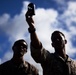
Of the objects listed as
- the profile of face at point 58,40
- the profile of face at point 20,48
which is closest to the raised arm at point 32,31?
the profile of face at point 58,40

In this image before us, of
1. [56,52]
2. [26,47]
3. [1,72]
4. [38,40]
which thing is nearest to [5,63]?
[1,72]

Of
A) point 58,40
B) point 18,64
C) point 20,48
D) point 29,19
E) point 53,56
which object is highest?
point 20,48

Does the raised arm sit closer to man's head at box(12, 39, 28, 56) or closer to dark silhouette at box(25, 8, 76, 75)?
dark silhouette at box(25, 8, 76, 75)

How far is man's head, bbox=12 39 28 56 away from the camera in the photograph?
275 inches

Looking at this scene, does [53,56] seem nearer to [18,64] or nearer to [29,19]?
[29,19]

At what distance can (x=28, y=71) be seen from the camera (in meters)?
7.18

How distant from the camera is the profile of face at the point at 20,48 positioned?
275 inches

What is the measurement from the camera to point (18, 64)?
7137 millimetres

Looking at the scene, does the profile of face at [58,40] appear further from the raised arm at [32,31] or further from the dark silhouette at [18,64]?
the dark silhouette at [18,64]

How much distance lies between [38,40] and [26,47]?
7.92 feet

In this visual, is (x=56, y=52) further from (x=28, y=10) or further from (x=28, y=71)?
(x=28, y=71)

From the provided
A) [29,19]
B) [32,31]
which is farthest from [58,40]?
[29,19]

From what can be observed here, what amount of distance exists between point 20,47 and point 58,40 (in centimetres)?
188

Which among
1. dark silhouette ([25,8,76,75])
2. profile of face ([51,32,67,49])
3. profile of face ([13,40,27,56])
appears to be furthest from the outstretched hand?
profile of face ([13,40,27,56])
